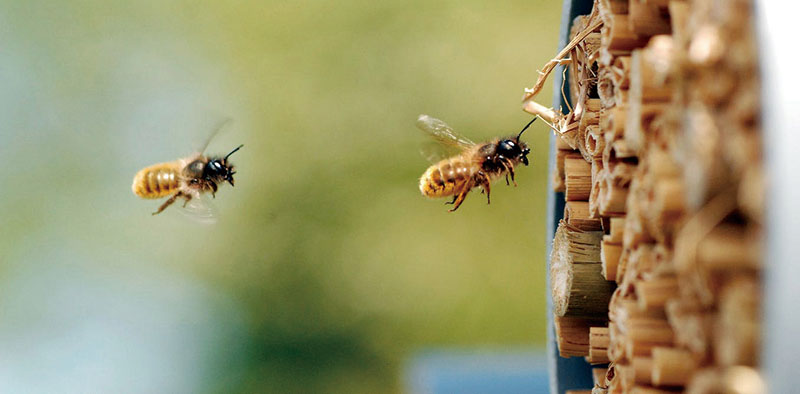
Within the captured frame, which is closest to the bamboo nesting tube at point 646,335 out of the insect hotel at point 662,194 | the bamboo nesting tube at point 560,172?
the insect hotel at point 662,194

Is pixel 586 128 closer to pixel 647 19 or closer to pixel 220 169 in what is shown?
pixel 647 19

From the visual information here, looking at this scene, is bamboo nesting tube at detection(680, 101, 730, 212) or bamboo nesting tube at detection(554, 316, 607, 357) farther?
bamboo nesting tube at detection(554, 316, 607, 357)

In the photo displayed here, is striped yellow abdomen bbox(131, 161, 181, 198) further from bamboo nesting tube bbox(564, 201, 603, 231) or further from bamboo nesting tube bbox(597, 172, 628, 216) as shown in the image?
bamboo nesting tube bbox(597, 172, 628, 216)

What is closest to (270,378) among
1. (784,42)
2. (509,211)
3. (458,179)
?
(509,211)

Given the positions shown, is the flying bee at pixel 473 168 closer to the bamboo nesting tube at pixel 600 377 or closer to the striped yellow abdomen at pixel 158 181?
the bamboo nesting tube at pixel 600 377

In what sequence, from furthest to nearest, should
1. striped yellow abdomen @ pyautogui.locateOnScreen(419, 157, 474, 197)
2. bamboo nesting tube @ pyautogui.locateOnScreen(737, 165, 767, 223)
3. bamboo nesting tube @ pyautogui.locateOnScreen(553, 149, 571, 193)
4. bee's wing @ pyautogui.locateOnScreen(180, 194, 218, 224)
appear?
bee's wing @ pyautogui.locateOnScreen(180, 194, 218, 224) < striped yellow abdomen @ pyautogui.locateOnScreen(419, 157, 474, 197) < bamboo nesting tube @ pyautogui.locateOnScreen(553, 149, 571, 193) < bamboo nesting tube @ pyautogui.locateOnScreen(737, 165, 767, 223)

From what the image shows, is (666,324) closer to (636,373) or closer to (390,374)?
(636,373)

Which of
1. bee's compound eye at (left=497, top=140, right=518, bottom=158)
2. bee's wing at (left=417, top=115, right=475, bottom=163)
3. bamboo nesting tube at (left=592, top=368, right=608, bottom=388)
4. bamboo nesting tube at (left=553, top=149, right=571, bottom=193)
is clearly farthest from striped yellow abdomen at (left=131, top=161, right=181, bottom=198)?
bamboo nesting tube at (left=592, top=368, right=608, bottom=388)
